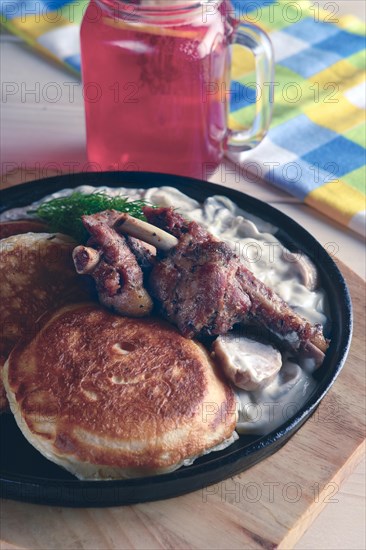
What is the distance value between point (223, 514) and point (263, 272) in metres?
0.70

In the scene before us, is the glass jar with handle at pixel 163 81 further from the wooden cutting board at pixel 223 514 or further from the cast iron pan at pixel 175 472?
the wooden cutting board at pixel 223 514

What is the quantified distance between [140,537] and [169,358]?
1.28 ft

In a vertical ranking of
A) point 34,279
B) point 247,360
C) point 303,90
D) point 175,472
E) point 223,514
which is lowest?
point 223,514

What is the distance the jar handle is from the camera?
8.66 feet

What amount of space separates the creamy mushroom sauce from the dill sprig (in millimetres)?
109

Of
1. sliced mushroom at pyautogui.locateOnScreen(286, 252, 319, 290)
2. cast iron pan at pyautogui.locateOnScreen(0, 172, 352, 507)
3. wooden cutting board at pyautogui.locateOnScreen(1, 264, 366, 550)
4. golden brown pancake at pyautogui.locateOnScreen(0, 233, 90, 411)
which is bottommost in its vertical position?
wooden cutting board at pyautogui.locateOnScreen(1, 264, 366, 550)

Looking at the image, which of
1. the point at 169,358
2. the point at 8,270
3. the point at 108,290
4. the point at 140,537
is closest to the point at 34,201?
the point at 8,270

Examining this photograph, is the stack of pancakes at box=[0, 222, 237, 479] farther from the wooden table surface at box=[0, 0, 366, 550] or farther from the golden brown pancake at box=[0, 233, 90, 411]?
the wooden table surface at box=[0, 0, 366, 550]

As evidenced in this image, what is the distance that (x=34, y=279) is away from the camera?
2.03 metres

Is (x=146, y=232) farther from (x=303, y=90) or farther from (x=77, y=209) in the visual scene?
(x=303, y=90)

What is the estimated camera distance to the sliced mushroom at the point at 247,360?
1.85 m

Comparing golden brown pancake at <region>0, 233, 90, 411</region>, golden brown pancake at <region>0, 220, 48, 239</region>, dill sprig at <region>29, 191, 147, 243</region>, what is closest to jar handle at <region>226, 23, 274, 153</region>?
dill sprig at <region>29, 191, 147, 243</region>

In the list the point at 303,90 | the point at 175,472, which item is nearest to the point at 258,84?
the point at 303,90

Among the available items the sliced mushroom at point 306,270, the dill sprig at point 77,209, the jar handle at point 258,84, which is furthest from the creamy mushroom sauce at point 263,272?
the jar handle at point 258,84
